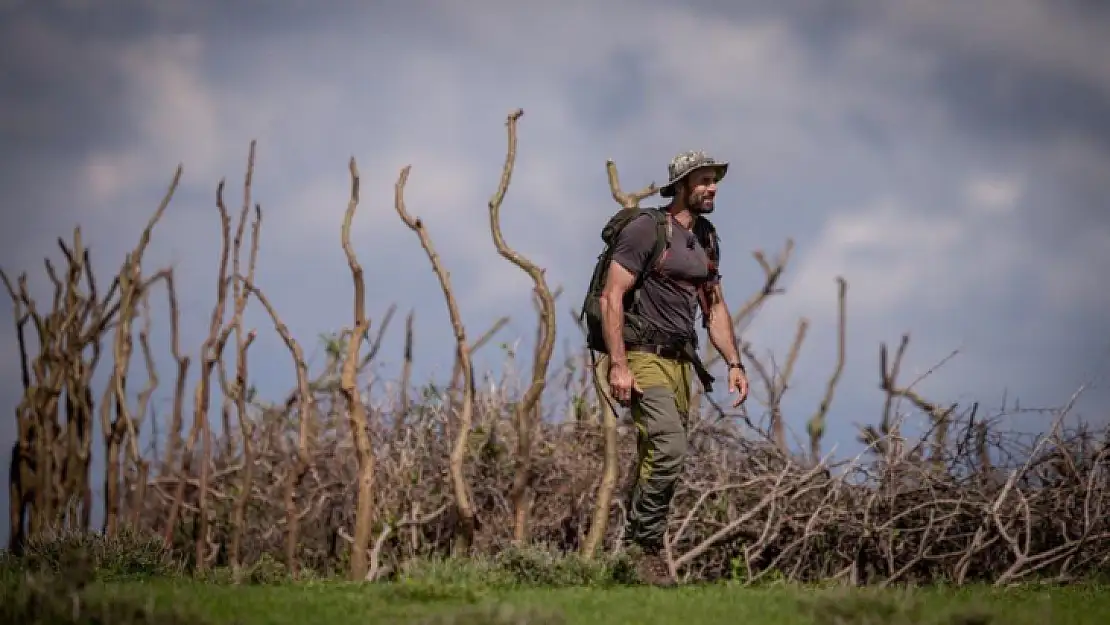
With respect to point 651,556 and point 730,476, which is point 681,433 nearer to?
point 651,556

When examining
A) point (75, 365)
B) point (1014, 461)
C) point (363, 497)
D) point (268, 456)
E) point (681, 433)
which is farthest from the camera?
point (268, 456)

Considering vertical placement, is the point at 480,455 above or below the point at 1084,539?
above

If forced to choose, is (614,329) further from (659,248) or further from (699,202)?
(699,202)

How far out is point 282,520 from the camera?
11.7 m

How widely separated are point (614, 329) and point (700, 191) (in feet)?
3.66

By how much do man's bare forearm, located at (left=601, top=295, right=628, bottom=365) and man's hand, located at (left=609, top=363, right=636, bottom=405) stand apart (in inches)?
1.4

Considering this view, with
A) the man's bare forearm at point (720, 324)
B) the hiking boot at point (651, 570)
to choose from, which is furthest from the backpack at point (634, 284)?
the hiking boot at point (651, 570)

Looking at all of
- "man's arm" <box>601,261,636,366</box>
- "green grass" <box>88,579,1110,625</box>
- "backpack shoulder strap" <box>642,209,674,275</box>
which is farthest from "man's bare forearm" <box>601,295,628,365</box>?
"green grass" <box>88,579,1110,625</box>

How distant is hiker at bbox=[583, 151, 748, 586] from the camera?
822cm

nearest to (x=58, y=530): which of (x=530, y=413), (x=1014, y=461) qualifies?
(x=530, y=413)

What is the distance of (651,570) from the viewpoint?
838cm

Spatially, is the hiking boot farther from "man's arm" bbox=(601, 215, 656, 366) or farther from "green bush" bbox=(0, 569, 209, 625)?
"green bush" bbox=(0, 569, 209, 625)

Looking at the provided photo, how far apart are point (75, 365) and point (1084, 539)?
813 cm

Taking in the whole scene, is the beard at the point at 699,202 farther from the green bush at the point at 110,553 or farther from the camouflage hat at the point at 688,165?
the green bush at the point at 110,553
